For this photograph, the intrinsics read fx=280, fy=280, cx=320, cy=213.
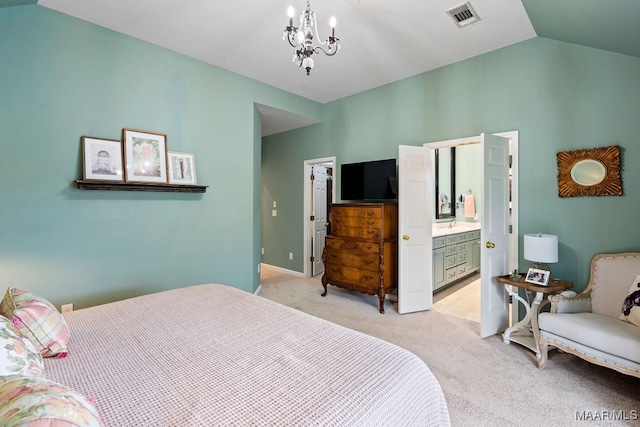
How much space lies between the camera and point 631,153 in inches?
91.2

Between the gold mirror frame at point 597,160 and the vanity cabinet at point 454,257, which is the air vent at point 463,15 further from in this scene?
the vanity cabinet at point 454,257

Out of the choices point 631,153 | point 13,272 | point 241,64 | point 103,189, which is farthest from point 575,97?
point 13,272

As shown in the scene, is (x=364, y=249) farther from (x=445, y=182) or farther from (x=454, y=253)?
(x=445, y=182)

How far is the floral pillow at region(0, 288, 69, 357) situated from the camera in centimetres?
112

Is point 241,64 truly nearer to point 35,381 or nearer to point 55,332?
point 55,332

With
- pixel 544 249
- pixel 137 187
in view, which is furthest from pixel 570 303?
pixel 137 187

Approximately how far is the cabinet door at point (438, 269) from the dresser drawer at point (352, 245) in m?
0.99

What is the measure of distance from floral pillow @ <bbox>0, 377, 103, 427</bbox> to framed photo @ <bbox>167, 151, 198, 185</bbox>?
258 centimetres

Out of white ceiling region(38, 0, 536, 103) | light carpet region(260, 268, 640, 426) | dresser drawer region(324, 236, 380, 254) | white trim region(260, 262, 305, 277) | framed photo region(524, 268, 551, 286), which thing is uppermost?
white ceiling region(38, 0, 536, 103)

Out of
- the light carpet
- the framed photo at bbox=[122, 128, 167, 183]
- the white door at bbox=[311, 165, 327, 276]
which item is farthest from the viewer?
the white door at bbox=[311, 165, 327, 276]

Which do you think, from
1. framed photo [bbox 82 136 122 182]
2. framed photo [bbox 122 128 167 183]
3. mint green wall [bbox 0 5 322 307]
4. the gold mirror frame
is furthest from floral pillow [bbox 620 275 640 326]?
framed photo [bbox 82 136 122 182]

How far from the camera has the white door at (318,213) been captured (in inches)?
200

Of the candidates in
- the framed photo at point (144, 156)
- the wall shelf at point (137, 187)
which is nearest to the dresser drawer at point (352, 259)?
the wall shelf at point (137, 187)

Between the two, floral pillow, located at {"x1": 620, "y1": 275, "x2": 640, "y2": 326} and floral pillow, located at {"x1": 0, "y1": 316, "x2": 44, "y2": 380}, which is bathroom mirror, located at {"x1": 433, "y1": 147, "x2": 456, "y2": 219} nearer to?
floral pillow, located at {"x1": 620, "y1": 275, "x2": 640, "y2": 326}
